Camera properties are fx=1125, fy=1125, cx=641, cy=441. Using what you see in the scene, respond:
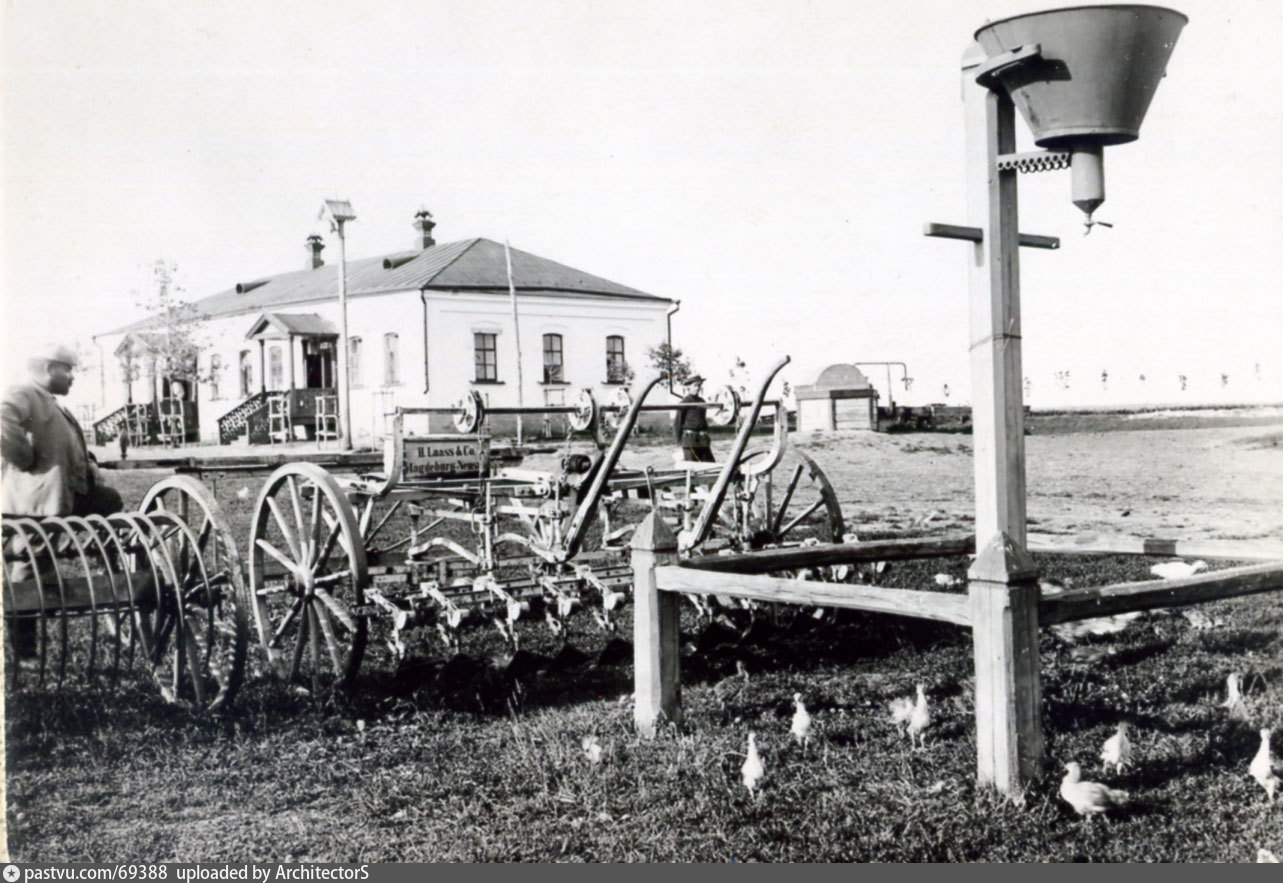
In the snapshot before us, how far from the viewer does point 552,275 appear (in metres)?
11.6

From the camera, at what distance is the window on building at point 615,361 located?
9711mm

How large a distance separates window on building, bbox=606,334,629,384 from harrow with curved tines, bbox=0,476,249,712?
193 inches

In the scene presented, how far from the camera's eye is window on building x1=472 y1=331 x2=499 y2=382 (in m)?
13.2

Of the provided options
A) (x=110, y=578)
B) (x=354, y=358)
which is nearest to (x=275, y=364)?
(x=354, y=358)

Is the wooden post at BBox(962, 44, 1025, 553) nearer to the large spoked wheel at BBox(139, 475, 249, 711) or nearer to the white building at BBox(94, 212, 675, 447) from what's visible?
the large spoked wheel at BBox(139, 475, 249, 711)

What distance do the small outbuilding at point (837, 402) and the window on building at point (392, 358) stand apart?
15.1 ft

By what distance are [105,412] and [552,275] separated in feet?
16.0

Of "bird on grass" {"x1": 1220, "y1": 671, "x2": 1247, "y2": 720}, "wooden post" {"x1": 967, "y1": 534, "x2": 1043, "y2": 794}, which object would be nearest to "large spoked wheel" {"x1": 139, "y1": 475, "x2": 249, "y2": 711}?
"wooden post" {"x1": 967, "y1": 534, "x2": 1043, "y2": 794}

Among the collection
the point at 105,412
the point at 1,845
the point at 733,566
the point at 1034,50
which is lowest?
the point at 1,845

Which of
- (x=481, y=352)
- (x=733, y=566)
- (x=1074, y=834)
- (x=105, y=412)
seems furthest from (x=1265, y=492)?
(x=481, y=352)

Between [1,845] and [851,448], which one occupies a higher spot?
[851,448]

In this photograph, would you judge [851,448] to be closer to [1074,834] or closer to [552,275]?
[552,275]

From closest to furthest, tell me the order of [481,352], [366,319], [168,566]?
[168,566] → [481,352] → [366,319]

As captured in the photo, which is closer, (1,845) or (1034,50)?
(1034,50)
